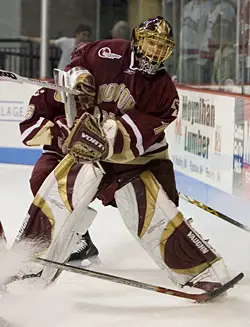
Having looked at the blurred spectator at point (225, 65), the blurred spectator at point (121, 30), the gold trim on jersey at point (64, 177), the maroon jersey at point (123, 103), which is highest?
the blurred spectator at point (121, 30)

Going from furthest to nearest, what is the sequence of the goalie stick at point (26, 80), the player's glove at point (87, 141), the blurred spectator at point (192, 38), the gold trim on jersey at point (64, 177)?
the blurred spectator at point (192, 38) → the gold trim on jersey at point (64, 177) → the player's glove at point (87, 141) → the goalie stick at point (26, 80)

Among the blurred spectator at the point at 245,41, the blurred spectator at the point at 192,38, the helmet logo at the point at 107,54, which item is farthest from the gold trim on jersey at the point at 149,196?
the blurred spectator at the point at 192,38

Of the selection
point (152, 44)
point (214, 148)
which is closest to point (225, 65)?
point (214, 148)

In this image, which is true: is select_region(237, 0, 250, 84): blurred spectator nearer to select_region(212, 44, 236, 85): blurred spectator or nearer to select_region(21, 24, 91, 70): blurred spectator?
select_region(212, 44, 236, 85): blurred spectator

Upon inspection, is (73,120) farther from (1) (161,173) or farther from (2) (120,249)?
(2) (120,249)

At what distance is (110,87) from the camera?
2225 millimetres

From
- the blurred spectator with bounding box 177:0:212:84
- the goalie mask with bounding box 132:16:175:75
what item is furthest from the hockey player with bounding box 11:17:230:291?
the blurred spectator with bounding box 177:0:212:84

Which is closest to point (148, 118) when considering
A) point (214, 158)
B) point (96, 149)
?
point (96, 149)

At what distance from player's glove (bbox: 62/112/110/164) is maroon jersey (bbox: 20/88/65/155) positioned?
148 mm

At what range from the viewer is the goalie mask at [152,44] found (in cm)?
209

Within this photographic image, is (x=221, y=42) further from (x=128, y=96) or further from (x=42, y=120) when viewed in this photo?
(x=42, y=120)

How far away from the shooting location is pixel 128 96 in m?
2.19

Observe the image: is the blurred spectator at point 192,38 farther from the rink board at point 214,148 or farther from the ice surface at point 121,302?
the ice surface at point 121,302

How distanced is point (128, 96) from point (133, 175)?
23 centimetres
